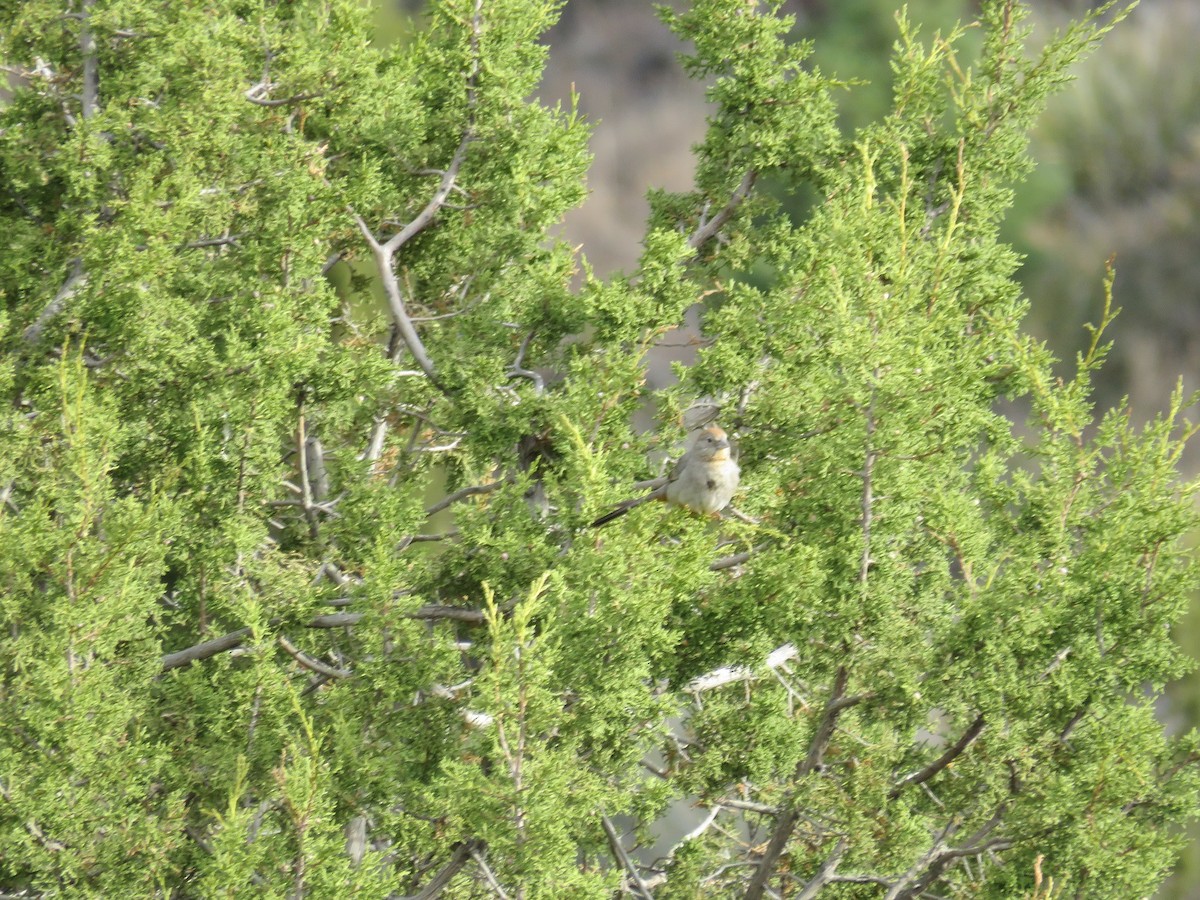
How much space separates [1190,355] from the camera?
98.9ft

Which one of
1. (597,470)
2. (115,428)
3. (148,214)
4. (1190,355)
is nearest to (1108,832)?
(597,470)

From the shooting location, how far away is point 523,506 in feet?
17.9

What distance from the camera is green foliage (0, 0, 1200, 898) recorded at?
5.01m

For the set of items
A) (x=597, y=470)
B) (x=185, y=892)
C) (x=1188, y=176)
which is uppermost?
(x=597, y=470)

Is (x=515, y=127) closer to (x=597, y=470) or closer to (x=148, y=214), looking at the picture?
(x=148, y=214)

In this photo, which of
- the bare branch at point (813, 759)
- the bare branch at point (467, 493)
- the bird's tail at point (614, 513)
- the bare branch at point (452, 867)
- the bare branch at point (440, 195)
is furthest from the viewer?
the bare branch at point (467, 493)

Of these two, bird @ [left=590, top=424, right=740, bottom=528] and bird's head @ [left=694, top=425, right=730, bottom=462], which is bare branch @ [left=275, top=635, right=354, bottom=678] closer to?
bird @ [left=590, top=424, right=740, bottom=528]

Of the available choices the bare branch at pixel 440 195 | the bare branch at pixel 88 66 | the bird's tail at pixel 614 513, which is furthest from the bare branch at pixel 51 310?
the bird's tail at pixel 614 513

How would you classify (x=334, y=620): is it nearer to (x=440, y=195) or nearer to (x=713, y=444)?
(x=713, y=444)

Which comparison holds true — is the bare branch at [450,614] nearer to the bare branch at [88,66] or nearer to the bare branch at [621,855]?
the bare branch at [621,855]

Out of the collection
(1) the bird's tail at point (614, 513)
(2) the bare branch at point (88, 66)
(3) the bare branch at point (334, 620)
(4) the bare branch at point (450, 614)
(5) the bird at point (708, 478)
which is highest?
(2) the bare branch at point (88, 66)

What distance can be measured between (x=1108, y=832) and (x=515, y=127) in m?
3.66

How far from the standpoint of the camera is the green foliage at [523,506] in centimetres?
501

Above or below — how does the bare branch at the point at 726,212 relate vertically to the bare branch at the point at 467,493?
above
